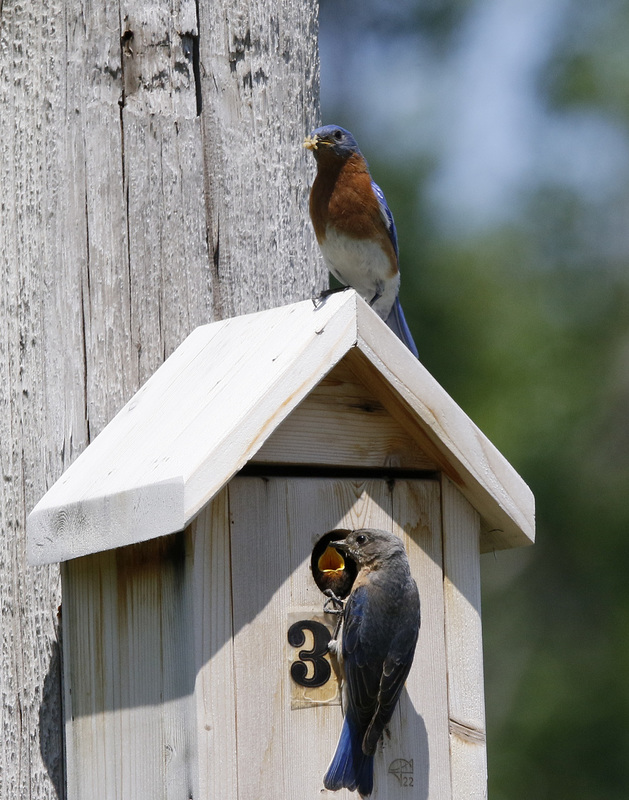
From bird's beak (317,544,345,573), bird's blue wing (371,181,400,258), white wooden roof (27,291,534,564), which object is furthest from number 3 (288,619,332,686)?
bird's blue wing (371,181,400,258)

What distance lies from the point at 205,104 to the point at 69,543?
1.24 metres

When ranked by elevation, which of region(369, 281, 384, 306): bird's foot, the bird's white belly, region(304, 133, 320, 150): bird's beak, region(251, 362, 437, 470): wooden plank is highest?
region(304, 133, 320, 150): bird's beak

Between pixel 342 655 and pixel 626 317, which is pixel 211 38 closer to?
pixel 342 655

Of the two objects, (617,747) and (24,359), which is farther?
(617,747)

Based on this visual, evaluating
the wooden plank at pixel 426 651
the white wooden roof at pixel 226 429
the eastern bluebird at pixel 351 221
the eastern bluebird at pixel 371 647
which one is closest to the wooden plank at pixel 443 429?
the white wooden roof at pixel 226 429

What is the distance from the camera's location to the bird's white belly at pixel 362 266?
3.54 m

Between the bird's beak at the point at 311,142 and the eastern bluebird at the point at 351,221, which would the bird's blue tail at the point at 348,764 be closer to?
the eastern bluebird at the point at 351,221

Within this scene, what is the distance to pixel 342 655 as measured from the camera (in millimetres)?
2576

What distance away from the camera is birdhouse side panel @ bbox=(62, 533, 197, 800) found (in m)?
2.36

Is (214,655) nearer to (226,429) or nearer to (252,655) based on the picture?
(252,655)

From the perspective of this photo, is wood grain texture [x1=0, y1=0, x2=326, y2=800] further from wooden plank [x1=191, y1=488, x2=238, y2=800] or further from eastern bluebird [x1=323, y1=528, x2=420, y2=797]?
eastern bluebird [x1=323, y1=528, x2=420, y2=797]

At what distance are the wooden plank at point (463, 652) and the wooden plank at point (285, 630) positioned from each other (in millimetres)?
25

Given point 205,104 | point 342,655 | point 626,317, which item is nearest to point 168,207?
point 205,104

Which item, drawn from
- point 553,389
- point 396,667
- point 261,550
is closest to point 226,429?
point 261,550
